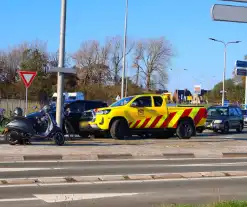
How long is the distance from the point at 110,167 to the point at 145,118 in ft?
28.0

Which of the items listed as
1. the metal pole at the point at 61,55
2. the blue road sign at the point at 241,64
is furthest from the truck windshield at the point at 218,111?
the blue road sign at the point at 241,64

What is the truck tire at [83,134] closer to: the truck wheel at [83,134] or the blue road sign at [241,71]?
the truck wheel at [83,134]

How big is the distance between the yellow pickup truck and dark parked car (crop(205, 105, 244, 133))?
16.4ft

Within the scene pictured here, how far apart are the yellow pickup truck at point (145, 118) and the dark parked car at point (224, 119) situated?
16.4 ft

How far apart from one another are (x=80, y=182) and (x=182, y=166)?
4.27 m

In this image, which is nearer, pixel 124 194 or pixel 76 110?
pixel 124 194

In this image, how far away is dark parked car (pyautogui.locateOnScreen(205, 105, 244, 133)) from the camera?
1085 inches

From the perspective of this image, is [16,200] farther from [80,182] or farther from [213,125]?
[213,125]

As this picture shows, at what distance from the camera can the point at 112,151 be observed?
51.5 ft

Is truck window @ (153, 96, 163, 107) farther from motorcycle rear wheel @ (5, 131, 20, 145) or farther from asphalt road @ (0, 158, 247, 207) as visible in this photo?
asphalt road @ (0, 158, 247, 207)

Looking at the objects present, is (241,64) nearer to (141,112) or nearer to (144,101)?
(144,101)

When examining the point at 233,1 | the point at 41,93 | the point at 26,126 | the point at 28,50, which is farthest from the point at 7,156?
the point at 28,50

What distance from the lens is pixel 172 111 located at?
21.6m

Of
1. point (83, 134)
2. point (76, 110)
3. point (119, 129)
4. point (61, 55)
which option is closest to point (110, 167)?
point (61, 55)
